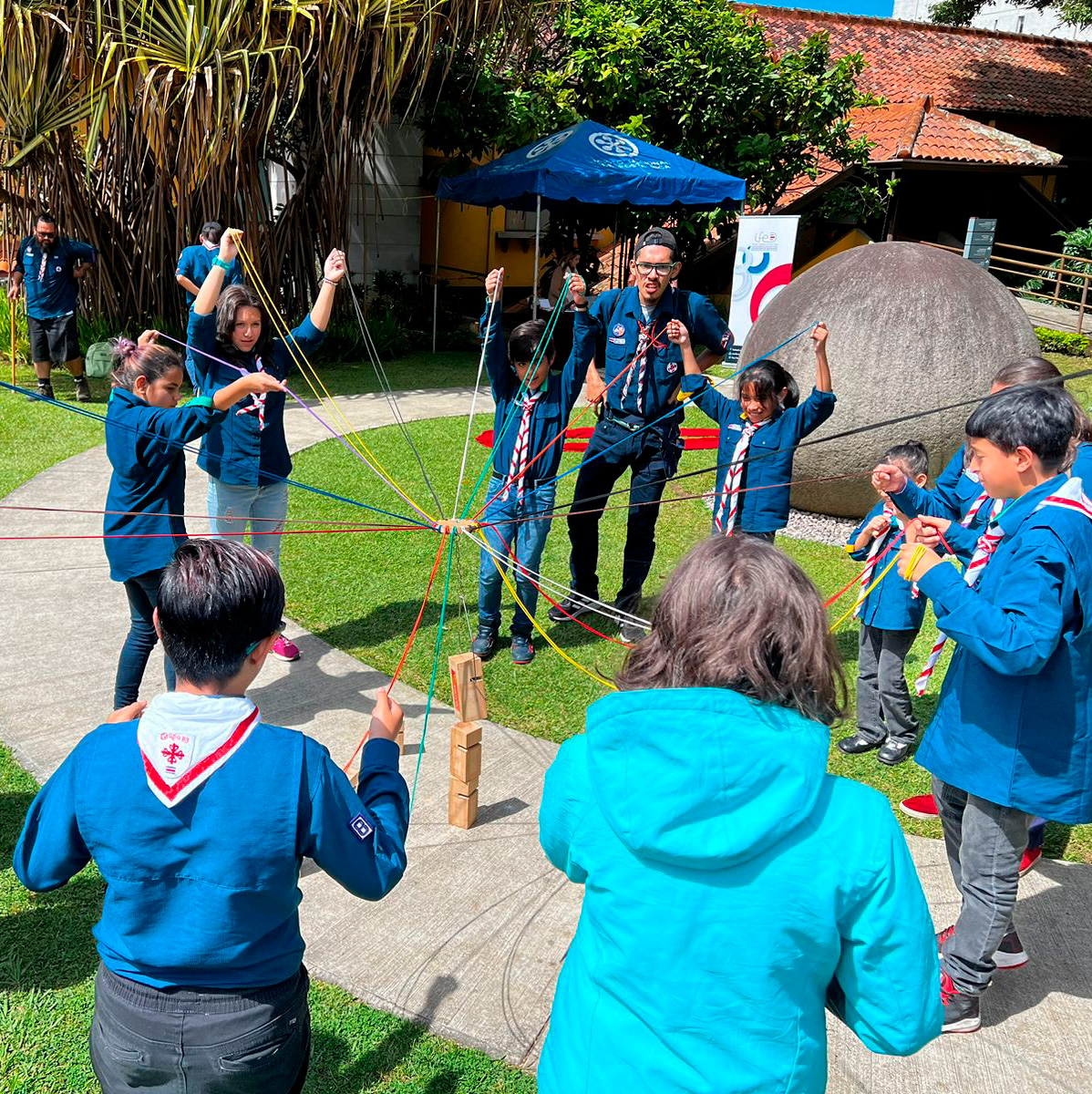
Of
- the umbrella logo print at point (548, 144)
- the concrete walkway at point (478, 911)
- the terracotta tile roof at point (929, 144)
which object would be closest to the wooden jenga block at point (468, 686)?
the concrete walkway at point (478, 911)

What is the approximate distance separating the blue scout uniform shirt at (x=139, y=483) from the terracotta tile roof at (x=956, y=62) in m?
22.3

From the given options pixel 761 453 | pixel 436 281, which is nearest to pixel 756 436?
pixel 761 453

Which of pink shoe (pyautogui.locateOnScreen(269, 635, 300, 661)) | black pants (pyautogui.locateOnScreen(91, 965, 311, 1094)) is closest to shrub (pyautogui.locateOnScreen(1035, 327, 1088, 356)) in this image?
pink shoe (pyautogui.locateOnScreen(269, 635, 300, 661))

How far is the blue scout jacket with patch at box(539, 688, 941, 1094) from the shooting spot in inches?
59.4

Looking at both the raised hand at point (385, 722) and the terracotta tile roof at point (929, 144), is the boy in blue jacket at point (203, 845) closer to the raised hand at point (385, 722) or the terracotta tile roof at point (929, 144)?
the raised hand at point (385, 722)

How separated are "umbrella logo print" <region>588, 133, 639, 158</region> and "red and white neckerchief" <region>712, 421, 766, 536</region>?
8866 millimetres

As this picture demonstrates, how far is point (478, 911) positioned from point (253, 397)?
2902 millimetres

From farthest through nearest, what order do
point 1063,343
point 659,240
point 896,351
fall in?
point 1063,343, point 896,351, point 659,240

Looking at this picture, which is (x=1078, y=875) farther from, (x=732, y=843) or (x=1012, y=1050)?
(x=732, y=843)

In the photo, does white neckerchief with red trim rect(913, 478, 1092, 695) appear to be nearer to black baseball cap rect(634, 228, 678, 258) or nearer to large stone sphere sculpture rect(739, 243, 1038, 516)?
black baseball cap rect(634, 228, 678, 258)

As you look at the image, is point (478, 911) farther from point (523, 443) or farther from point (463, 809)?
point (523, 443)

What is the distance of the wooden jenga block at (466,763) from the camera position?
384cm

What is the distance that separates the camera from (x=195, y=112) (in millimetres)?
10266

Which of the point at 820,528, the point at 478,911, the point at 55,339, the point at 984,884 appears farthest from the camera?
the point at 55,339
